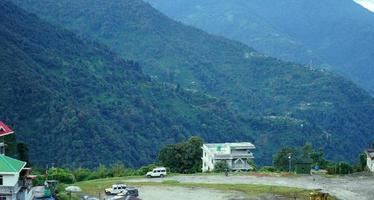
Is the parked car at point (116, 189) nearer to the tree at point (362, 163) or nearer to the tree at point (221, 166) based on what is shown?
the tree at point (221, 166)

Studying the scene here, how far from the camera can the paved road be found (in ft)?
153

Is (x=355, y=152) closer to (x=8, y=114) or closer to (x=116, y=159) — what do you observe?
(x=116, y=159)

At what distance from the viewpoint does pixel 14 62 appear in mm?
111062

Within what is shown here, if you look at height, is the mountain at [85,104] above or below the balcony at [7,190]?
above

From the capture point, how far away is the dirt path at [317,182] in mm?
46531

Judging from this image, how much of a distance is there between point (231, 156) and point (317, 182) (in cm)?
1515

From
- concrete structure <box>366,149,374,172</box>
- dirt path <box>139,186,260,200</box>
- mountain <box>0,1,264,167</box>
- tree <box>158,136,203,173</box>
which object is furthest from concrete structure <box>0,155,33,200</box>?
mountain <box>0,1,264,167</box>

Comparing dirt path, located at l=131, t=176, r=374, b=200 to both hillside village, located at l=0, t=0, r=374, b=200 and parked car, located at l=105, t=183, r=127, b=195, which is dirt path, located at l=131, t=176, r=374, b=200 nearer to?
hillside village, located at l=0, t=0, r=374, b=200

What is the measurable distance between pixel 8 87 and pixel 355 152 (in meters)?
82.5

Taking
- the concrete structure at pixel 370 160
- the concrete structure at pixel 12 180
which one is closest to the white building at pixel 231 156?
the concrete structure at pixel 370 160

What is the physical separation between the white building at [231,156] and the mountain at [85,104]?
27707 mm

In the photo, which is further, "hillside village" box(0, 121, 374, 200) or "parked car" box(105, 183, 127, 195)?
"parked car" box(105, 183, 127, 195)

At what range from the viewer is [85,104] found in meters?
119

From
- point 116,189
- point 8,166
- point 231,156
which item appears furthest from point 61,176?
point 231,156
